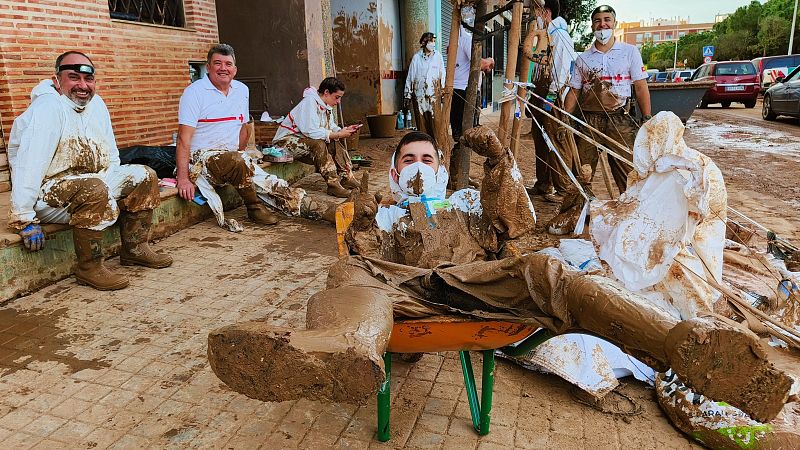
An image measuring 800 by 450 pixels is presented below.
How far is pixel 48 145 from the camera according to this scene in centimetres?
376

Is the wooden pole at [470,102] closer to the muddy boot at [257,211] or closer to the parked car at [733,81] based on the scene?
the muddy boot at [257,211]

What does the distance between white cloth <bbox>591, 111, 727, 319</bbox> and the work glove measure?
0.75 metres

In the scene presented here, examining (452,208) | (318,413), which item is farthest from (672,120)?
(318,413)

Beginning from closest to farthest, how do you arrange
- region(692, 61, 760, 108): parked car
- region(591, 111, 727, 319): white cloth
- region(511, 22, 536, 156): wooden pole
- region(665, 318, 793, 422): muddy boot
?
1. region(665, 318, 793, 422): muddy boot
2. region(591, 111, 727, 319): white cloth
3. region(511, 22, 536, 156): wooden pole
4. region(692, 61, 760, 108): parked car

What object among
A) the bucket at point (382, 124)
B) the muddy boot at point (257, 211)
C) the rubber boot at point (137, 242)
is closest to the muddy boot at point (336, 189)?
the muddy boot at point (257, 211)

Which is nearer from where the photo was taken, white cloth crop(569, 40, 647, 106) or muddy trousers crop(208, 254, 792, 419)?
muddy trousers crop(208, 254, 792, 419)

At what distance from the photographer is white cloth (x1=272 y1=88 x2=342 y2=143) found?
260 inches

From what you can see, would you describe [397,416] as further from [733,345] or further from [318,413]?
[733,345]

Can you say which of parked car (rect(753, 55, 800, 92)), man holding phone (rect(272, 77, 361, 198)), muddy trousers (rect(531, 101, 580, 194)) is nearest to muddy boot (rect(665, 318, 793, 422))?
muddy trousers (rect(531, 101, 580, 194))

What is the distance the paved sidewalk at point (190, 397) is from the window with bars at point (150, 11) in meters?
3.80

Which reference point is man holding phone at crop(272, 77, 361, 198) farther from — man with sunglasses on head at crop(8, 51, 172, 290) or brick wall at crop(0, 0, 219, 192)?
man with sunglasses on head at crop(8, 51, 172, 290)

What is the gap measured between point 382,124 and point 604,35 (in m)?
6.24

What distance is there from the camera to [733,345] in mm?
1488

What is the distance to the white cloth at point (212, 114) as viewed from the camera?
522cm
